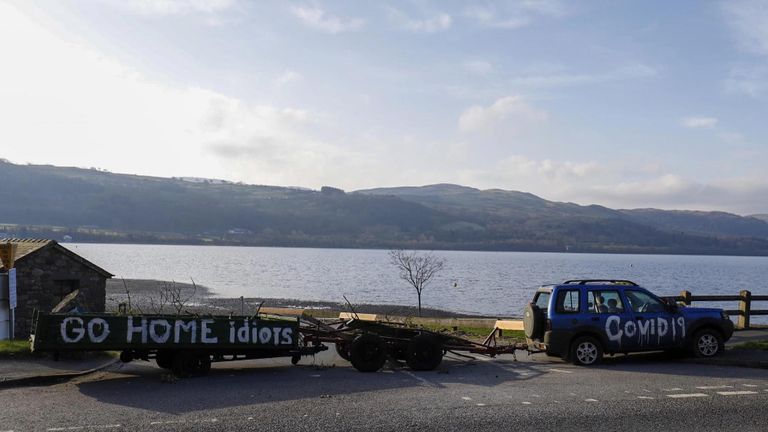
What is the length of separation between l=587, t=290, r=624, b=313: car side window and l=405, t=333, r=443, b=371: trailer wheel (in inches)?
143

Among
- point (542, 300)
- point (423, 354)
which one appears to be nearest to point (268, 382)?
point (423, 354)

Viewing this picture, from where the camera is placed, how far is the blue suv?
52.5ft

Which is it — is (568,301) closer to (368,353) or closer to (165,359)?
(368,353)

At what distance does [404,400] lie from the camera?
11.8 m

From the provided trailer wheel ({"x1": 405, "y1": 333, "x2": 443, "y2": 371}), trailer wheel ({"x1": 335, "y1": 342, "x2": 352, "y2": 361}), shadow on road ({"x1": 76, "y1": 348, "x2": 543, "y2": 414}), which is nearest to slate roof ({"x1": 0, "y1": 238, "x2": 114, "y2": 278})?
shadow on road ({"x1": 76, "y1": 348, "x2": 543, "y2": 414})

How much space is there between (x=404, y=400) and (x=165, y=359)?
5.56 metres

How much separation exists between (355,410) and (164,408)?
293 cm

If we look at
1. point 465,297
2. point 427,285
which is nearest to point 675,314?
point 465,297

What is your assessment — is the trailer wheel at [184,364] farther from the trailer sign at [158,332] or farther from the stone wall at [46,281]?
the stone wall at [46,281]

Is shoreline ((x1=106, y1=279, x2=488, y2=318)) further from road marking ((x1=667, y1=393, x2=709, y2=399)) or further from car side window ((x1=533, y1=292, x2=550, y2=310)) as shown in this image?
road marking ((x1=667, y1=393, x2=709, y2=399))

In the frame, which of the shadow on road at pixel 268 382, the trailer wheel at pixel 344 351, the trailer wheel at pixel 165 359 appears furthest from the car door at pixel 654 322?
the trailer wheel at pixel 165 359

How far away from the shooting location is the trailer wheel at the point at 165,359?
47.5 ft

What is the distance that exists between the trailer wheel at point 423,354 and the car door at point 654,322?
456 centimetres

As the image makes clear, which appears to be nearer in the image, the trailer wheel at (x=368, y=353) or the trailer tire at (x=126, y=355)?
the trailer tire at (x=126, y=355)
